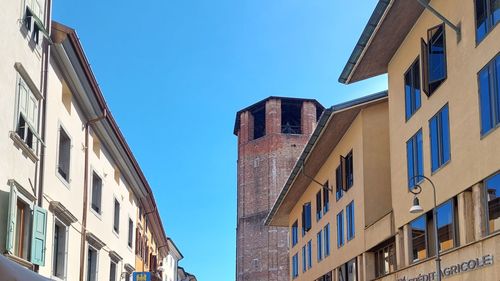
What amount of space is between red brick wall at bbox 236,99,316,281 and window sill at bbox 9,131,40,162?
179 feet

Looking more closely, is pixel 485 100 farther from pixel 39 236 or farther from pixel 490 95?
pixel 39 236

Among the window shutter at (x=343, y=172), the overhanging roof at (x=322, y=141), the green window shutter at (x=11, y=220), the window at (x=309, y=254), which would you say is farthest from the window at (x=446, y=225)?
the window at (x=309, y=254)

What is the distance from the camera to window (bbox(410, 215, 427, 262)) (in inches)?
816

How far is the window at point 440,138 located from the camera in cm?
1888

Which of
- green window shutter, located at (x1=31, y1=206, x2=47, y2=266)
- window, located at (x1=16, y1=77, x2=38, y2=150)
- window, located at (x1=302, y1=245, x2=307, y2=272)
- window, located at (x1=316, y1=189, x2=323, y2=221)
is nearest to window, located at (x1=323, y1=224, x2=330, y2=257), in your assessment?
window, located at (x1=316, y1=189, x2=323, y2=221)

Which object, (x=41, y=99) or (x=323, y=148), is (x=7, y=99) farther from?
(x=323, y=148)

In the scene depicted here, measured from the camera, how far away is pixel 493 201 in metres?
16.0

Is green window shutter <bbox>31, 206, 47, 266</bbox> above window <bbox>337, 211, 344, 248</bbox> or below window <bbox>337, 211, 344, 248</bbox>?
below

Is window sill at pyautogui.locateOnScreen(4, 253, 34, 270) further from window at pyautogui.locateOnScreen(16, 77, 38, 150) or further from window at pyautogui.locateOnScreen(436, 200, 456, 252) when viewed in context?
window at pyautogui.locateOnScreen(436, 200, 456, 252)

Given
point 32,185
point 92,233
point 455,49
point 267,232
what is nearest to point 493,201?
point 455,49

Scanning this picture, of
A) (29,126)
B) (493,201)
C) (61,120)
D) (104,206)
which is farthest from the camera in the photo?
(104,206)

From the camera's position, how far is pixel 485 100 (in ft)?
53.1

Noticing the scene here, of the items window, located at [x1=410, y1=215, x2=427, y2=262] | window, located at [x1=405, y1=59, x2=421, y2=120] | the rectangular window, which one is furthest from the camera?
the rectangular window

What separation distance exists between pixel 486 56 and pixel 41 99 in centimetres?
992
